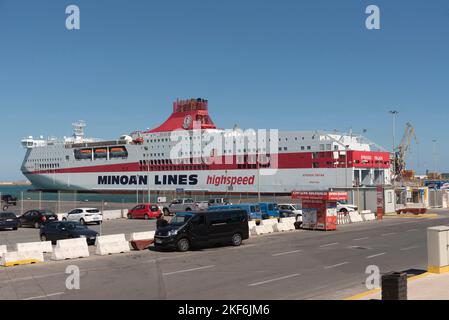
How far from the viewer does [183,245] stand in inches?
805

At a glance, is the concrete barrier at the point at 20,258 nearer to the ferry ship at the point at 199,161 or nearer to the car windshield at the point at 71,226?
the car windshield at the point at 71,226

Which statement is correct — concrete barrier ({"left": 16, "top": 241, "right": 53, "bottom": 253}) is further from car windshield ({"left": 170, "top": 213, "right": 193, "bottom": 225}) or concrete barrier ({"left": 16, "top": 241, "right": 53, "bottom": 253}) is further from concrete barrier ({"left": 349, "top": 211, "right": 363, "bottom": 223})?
concrete barrier ({"left": 349, "top": 211, "right": 363, "bottom": 223})

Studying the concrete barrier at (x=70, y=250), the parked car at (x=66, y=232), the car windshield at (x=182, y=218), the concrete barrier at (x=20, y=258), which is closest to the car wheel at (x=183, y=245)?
the car windshield at (x=182, y=218)

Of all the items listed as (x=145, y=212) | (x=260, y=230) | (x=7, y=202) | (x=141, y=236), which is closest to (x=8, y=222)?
(x=145, y=212)

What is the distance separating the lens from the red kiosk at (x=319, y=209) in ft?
96.0

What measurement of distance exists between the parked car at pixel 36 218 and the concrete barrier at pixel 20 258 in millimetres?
15775

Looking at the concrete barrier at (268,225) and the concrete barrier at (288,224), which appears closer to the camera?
the concrete barrier at (268,225)

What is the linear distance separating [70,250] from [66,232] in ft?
13.2

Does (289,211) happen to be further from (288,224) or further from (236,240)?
(236,240)

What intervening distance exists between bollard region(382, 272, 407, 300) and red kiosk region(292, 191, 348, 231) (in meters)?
19.3

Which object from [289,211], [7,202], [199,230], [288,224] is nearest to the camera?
[199,230]

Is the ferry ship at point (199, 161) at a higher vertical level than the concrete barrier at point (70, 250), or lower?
higher

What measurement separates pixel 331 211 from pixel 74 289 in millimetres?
20649

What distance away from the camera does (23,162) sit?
412 feet
